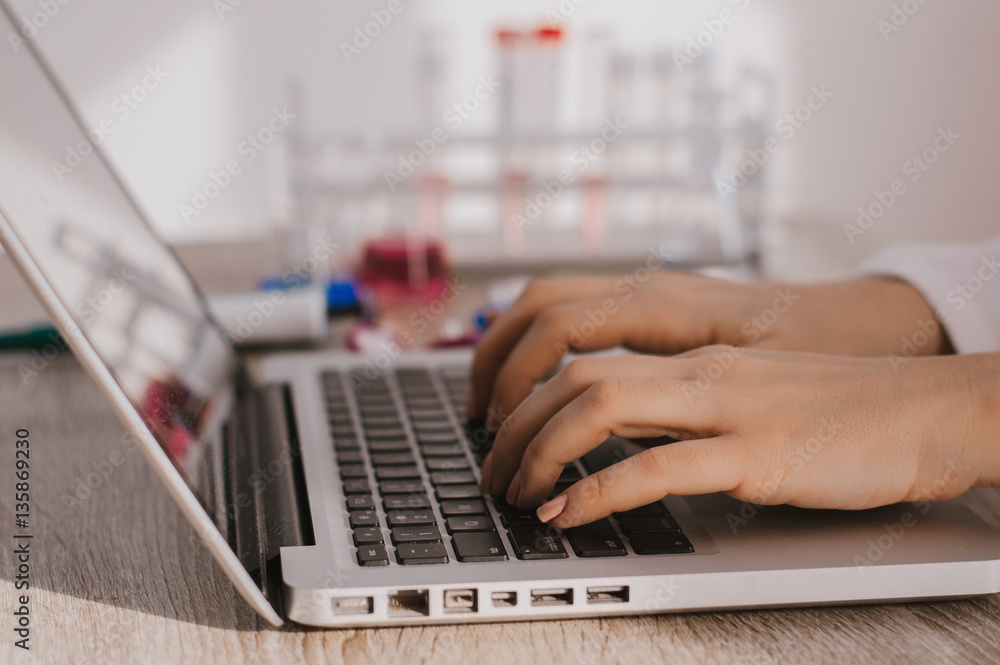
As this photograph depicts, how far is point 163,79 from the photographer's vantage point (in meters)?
2.15

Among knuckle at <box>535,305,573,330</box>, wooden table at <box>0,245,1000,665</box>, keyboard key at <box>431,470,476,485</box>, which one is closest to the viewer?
wooden table at <box>0,245,1000,665</box>

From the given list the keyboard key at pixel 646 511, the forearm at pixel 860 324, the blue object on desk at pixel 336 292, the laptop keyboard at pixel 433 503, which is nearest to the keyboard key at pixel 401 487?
the laptop keyboard at pixel 433 503

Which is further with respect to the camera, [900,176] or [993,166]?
[900,176]

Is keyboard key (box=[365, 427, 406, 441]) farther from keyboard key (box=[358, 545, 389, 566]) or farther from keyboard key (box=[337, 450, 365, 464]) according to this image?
keyboard key (box=[358, 545, 389, 566])

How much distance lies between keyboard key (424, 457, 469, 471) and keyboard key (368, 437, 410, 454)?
2 centimetres

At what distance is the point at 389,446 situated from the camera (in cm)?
51

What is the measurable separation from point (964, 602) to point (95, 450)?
1.60 ft

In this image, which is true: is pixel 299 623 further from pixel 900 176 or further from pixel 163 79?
pixel 163 79

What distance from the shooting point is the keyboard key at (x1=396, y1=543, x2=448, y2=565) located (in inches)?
14.5

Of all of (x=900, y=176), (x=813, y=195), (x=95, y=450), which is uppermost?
(x=95, y=450)

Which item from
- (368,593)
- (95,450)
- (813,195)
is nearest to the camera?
(368,593)

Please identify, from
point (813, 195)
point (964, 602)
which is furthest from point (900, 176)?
point (964, 602)

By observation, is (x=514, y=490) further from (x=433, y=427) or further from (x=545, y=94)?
(x=545, y=94)

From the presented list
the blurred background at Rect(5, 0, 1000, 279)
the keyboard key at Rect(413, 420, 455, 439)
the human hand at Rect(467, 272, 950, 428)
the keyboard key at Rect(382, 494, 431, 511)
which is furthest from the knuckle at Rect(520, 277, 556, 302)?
the blurred background at Rect(5, 0, 1000, 279)
